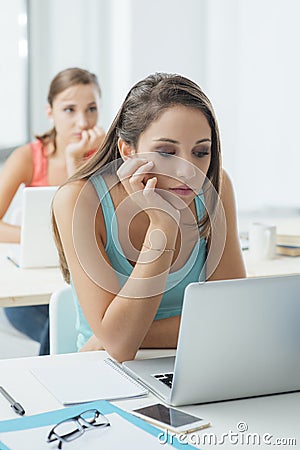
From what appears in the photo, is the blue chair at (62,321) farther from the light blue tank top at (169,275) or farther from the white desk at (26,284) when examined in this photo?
the white desk at (26,284)

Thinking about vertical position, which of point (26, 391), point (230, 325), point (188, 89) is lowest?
point (26, 391)

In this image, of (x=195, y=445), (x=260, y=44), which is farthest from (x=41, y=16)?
(x=195, y=445)

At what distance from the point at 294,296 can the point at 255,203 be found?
3.52m

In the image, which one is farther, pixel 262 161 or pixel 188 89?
pixel 262 161

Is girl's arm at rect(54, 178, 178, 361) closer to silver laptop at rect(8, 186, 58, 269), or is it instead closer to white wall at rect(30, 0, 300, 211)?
silver laptop at rect(8, 186, 58, 269)

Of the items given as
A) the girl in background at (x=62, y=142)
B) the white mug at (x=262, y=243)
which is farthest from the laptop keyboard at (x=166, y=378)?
the girl in background at (x=62, y=142)

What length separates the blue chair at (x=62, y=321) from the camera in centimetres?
191

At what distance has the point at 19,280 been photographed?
2.33 metres

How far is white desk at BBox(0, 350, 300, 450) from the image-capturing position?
124cm

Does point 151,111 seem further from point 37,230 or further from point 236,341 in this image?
point 37,230

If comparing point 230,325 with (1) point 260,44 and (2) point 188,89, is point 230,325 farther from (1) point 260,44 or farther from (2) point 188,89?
(1) point 260,44

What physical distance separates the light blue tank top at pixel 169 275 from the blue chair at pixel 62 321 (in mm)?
47

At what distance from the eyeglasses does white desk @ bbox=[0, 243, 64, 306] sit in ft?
2.96

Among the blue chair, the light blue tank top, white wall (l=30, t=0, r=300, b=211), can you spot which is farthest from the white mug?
white wall (l=30, t=0, r=300, b=211)
